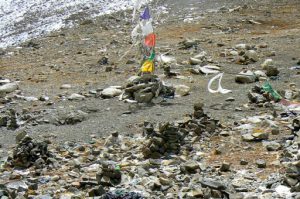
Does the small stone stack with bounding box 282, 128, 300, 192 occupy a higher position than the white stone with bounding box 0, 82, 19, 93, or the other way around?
the small stone stack with bounding box 282, 128, 300, 192

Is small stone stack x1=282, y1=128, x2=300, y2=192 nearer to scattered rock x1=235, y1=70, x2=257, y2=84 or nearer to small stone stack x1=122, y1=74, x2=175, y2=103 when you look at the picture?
small stone stack x1=122, y1=74, x2=175, y2=103

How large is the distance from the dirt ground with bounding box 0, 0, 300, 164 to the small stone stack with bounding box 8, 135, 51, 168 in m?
0.79

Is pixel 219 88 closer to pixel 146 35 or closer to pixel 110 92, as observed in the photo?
pixel 146 35

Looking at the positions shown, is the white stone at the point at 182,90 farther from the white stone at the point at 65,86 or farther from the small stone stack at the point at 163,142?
→ the white stone at the point at 65,86

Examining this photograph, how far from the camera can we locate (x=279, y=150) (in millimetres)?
6324

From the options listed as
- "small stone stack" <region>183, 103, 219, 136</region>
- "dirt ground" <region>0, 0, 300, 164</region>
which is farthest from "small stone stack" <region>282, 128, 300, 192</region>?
"small stone stack" <region>183, 103, 219, 136</region>

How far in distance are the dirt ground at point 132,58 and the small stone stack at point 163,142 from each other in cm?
58

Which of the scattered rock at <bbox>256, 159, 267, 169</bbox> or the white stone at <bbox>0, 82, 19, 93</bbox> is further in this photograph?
the white stone at <bbox>0, 82, 19, 93</bbox>

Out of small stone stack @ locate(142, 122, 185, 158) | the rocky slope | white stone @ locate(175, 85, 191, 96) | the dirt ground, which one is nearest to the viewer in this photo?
the rocky slope

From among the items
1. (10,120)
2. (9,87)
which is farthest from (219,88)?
(9,87)

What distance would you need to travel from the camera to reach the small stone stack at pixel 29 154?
669 centimetres

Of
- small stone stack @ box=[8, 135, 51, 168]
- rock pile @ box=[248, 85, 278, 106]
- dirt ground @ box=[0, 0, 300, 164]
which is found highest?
small stone stack @ box=[8, 135, 51, 168]

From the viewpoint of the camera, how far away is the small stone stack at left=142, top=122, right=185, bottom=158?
656 cm

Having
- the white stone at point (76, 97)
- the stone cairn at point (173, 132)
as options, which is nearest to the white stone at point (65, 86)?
the white stone at point (76, 97)
